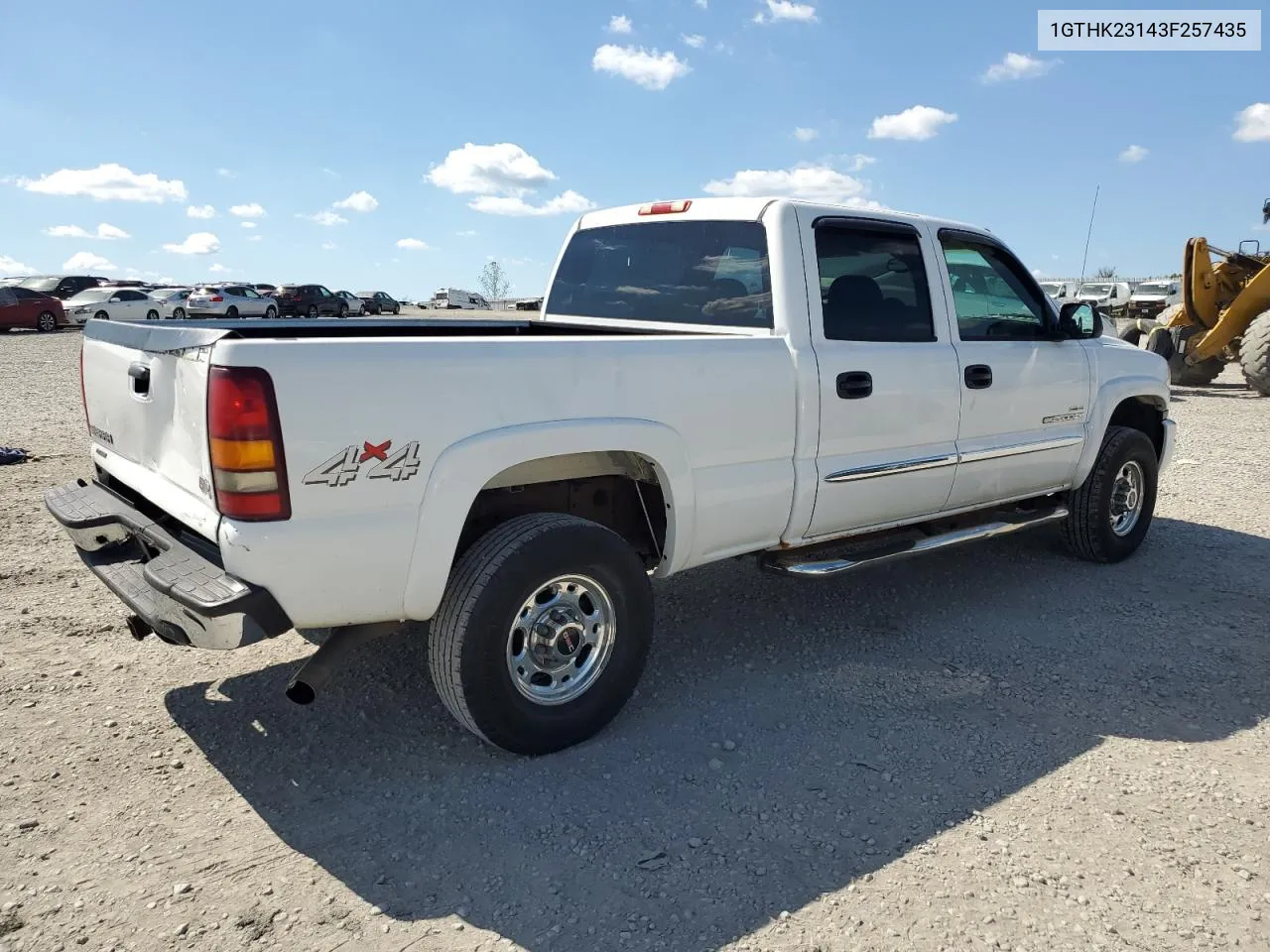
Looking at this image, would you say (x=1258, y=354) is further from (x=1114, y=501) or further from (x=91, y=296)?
(x=91, y=296)

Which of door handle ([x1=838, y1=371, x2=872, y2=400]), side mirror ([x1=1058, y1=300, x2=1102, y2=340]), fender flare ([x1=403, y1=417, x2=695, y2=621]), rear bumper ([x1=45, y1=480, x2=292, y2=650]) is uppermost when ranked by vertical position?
side mirror ([x1=1058, y1=300, x2=1102, y2=340])

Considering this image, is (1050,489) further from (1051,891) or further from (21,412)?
(21,412)

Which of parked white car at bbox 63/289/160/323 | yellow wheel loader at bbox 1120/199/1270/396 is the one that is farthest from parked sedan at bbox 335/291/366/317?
yellow wheel loader at bbox 1120/199/1270/396

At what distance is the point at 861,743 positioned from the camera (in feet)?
11.2

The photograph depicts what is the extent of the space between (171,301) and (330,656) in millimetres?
35566

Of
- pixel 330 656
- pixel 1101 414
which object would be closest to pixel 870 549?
pixel 1101 414

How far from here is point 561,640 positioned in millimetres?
3275

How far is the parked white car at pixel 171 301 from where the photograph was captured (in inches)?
1262

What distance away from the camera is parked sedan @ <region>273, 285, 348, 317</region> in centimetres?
3991

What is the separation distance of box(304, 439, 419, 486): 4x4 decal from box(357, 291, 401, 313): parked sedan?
165 feet

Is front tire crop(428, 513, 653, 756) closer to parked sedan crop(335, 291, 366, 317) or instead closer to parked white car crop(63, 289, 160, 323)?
parked white car crop(63, 289, 160, 323)

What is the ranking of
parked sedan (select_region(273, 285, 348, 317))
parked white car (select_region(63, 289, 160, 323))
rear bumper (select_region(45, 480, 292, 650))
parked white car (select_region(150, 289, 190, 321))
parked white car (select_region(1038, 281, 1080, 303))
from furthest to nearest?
parked sedan (select_region(273, 285, 348, 317)) < parked white car (select_region(150, 289, 190, 321)) < parked white car (select_region(1038, 281, 1080, 303)) < parked white car (select_region(63, 289, 160, 323)) < rear bumper (select_region(45, 480, 292, 650))

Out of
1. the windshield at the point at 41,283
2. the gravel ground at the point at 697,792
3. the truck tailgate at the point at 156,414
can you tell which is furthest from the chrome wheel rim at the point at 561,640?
the windshield at the point at 41,283

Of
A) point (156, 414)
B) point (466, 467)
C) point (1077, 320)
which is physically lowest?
point (466, 467)
